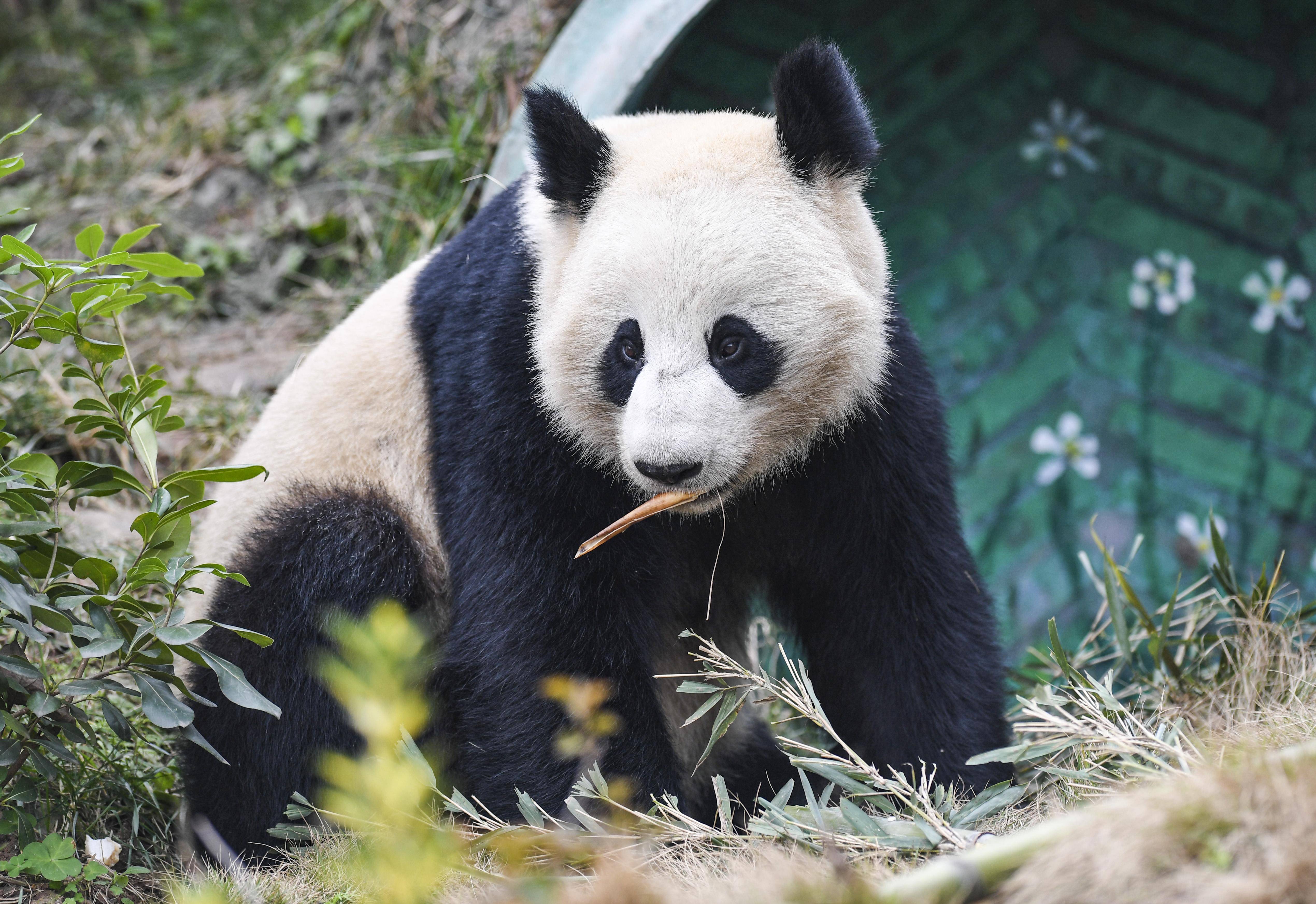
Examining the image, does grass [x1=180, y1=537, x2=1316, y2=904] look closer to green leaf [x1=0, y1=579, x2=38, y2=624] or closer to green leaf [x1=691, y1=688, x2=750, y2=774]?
green leaf [x1=691, y1=688, x2=750, y2=774]

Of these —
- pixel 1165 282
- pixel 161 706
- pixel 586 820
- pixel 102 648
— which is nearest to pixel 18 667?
pixel 102 648

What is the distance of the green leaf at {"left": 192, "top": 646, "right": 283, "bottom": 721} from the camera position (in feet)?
8.59

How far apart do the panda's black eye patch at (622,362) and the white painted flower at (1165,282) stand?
3929mm

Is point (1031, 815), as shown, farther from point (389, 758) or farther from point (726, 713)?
point (389, 758)

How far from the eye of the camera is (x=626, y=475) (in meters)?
2.93

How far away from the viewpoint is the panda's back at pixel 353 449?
3252 mm

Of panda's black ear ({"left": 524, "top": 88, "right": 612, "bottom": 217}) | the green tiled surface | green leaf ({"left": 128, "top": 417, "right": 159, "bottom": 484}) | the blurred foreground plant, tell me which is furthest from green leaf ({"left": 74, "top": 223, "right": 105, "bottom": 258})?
the green tiled surface

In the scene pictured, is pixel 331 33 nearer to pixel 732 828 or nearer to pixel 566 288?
pixel 566 288

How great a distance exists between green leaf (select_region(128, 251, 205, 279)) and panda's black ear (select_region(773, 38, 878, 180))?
1466mm

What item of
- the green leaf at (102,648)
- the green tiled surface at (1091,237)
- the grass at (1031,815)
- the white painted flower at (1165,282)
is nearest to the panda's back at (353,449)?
the green leaf at (102,648)

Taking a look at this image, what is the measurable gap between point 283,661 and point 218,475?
64cm

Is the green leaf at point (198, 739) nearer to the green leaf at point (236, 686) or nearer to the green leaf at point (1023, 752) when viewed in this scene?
the green leaf at point (236, 686)

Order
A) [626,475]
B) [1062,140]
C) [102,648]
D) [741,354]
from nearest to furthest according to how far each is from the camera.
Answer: [102,648]
[741,354]
[626,475]
[1062,140]

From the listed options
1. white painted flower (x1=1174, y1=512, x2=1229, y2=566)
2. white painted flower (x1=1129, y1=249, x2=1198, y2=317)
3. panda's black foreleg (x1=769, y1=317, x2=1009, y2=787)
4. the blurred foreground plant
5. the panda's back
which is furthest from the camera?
white painted flower (x1=1129, y1=249, x2=1198, y2=317)
